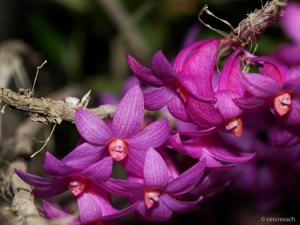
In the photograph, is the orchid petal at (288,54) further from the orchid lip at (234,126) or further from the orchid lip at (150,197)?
the orchid lip at (150,197)

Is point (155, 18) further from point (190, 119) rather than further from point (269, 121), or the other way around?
point (190, 119)

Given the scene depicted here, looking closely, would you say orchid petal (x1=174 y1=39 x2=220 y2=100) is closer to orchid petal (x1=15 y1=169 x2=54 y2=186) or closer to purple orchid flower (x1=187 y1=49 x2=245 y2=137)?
purple orchid flower (x1=187 y1=49 x2=245 y2=137)

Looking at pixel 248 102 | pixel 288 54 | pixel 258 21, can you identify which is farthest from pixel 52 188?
pixel 288 54

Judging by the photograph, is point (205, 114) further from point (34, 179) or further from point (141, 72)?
point (34, 179)

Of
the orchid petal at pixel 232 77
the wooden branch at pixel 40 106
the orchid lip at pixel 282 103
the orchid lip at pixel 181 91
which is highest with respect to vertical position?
the wooden branch at pixel 40 106

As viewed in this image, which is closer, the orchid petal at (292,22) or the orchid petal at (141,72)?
the orchid petal at (141,72)

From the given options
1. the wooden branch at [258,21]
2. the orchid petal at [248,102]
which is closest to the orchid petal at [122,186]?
the orchid petal at [248,102]

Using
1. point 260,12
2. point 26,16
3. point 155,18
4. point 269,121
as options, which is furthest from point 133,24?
point 260,12
